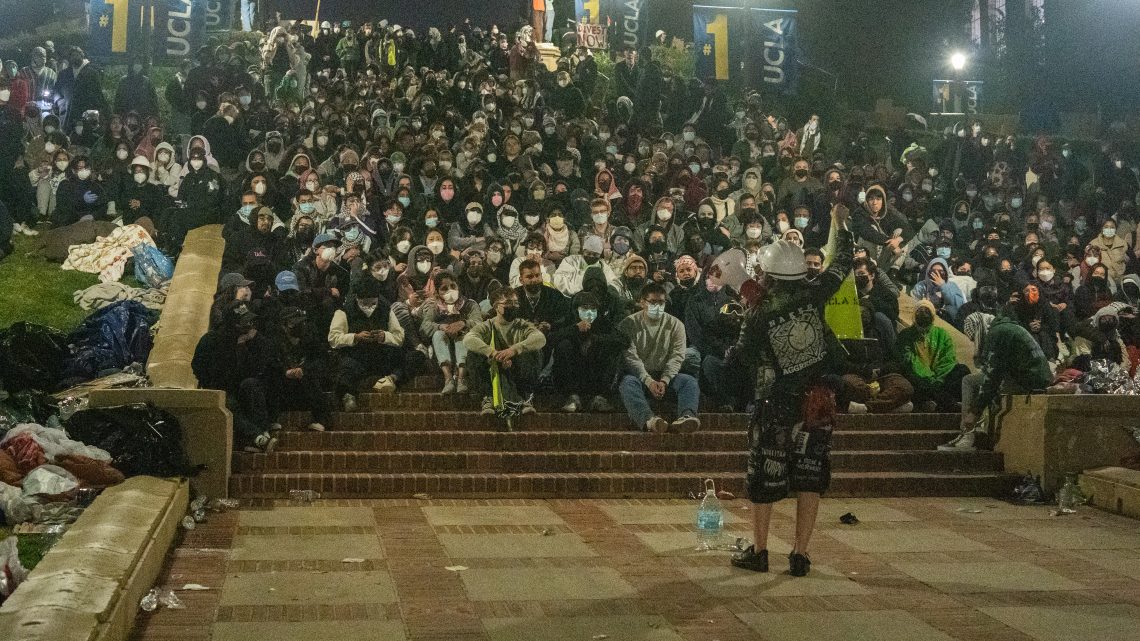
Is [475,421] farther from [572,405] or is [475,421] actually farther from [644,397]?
→ [644,397]

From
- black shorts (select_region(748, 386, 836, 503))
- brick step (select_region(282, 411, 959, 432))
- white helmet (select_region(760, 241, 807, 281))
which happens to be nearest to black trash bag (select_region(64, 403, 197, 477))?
brick step (select_region(282, 411, 959, 432))

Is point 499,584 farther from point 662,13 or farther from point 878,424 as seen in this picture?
point 662,13

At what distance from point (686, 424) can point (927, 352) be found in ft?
10.2

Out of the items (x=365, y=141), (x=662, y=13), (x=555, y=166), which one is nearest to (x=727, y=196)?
(x=555, y=166)

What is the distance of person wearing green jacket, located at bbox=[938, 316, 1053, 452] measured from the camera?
12.5m

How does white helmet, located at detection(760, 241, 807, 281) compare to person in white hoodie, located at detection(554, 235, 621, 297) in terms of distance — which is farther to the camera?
person in white hoodie, located at detection(554, 235, 621, 297)

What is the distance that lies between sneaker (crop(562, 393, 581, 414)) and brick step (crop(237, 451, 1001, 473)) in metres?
0.84

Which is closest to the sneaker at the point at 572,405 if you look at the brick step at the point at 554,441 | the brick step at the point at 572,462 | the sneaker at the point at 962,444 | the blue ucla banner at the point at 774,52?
the brick step at the point at 554,441

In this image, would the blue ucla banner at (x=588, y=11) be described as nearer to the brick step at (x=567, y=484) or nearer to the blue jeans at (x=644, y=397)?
the blue jeans at (x=644, y=397)

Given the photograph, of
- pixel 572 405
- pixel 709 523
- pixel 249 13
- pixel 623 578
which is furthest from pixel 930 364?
pixel 249 13

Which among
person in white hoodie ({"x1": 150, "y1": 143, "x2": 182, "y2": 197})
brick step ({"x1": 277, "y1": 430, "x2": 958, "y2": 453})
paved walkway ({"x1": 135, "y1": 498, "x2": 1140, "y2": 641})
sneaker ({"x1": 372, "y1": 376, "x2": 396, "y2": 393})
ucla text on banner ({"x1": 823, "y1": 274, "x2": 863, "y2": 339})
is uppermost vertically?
person in white hoodie ({"x1": 150, "y1": 143, "x2": 182, "y2": 197})

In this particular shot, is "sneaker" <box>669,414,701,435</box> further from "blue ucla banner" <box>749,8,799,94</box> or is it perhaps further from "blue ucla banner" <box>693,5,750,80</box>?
"blue ucla banner" <box>693,5,750,80</box>

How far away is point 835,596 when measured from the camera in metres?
7.42

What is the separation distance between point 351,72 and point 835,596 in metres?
19.4
